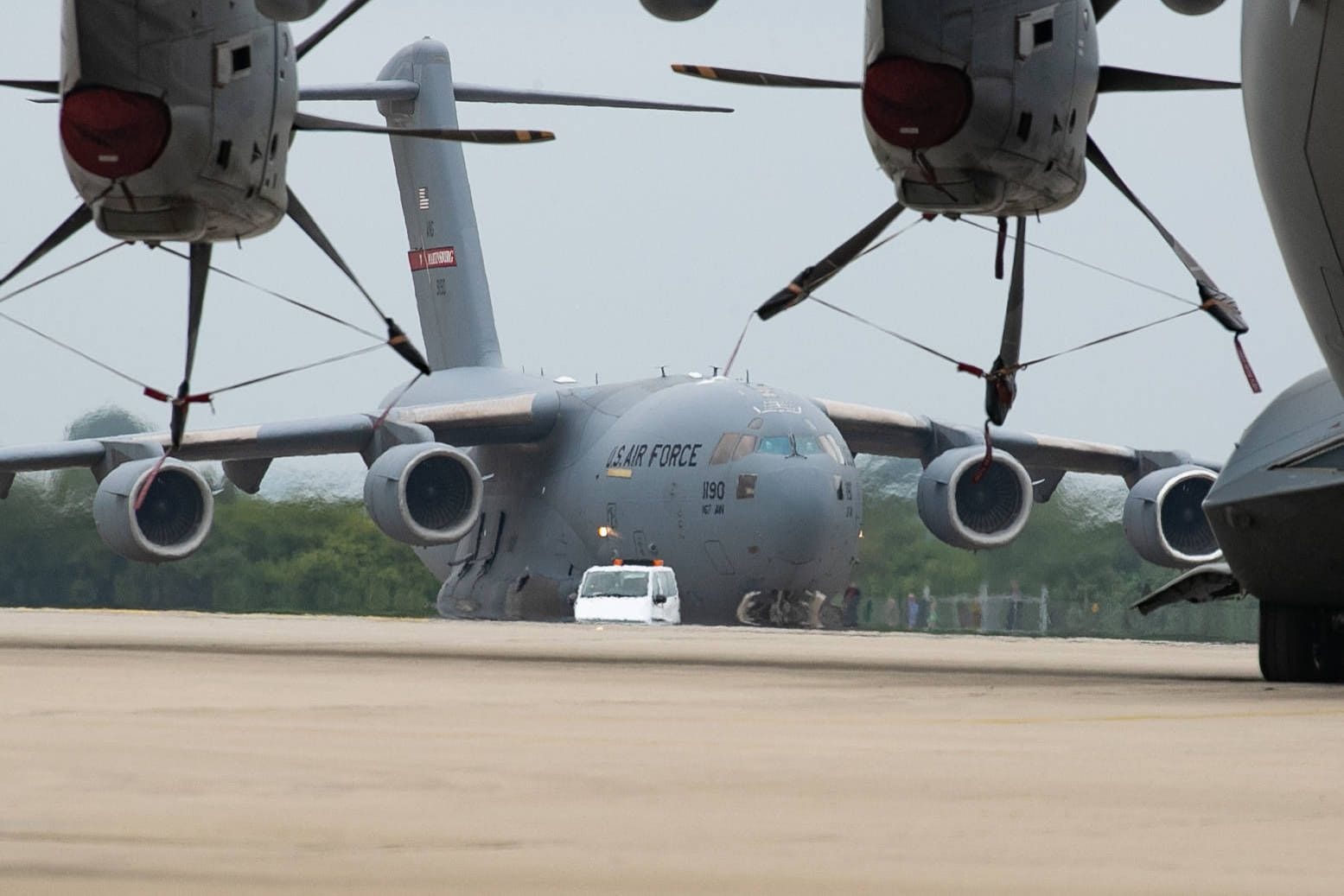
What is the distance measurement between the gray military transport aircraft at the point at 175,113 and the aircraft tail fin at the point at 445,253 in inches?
764

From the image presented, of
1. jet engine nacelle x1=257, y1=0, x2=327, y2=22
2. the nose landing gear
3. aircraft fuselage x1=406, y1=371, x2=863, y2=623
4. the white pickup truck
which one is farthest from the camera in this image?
the nose landing gear

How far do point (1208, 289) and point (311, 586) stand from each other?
21.3 metres

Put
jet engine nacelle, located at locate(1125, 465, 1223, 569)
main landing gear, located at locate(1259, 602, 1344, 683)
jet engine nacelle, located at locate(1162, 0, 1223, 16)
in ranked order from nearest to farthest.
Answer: jet engine nacelle, located at locate(1162, 0, 1223, 16)
main landing gear, located at locate(1259, 602, 1344, 683)
jet engine nacelle, located at locate(1125, 465, 1223, 569)

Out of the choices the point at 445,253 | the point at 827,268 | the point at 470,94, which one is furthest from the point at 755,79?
the point at 445,253

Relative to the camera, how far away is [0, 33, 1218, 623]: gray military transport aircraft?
21.8 metres

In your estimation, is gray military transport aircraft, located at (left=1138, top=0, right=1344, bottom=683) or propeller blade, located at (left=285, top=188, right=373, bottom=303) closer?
gray military transport aircraft, located at (left=1138, top=0, right=1344, bottom=683)

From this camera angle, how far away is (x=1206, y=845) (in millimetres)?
3881

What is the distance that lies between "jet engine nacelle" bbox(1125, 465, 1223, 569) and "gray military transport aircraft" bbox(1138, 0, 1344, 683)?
811cm

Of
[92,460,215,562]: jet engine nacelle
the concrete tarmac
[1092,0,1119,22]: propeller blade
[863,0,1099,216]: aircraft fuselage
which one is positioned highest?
[1092,0,1119,22]: propeller blade

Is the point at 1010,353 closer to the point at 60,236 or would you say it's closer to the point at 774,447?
the point at 60,236

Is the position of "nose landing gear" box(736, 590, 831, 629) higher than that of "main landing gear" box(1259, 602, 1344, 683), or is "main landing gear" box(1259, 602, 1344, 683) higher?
"nose landing gear" box(736, 590, 831, 629)

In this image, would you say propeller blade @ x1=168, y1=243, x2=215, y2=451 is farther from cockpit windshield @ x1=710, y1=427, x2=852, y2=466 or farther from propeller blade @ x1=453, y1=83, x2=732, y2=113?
cockpit windshield @ x1=710, y1=427, x2=852, y2=466

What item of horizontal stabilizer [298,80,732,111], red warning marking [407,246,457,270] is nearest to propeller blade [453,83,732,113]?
horizontal stabilizer [298,80,732,111]

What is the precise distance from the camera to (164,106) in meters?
9.33
